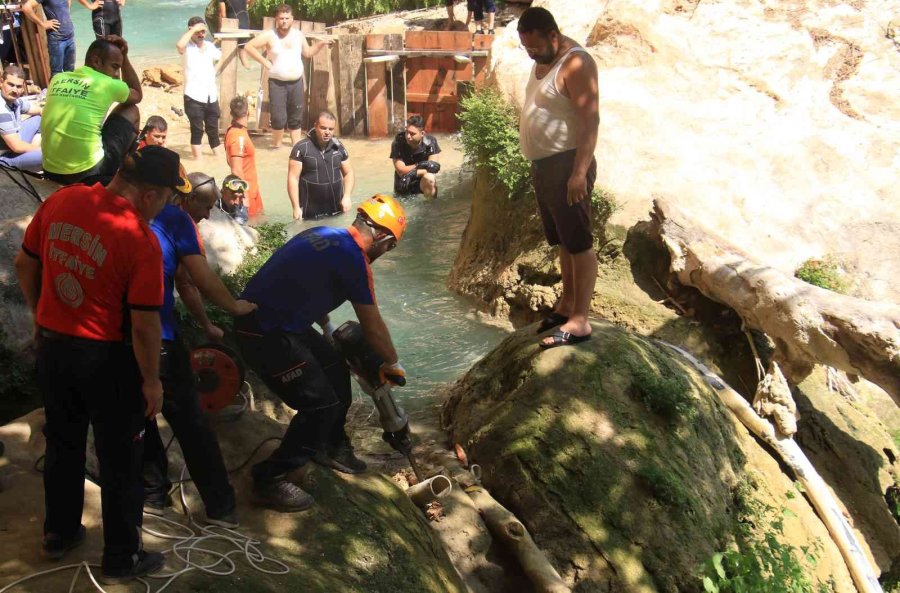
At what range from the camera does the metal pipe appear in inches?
207

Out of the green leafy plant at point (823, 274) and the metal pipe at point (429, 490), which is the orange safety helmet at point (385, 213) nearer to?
the metal pipe at point (429, 490)

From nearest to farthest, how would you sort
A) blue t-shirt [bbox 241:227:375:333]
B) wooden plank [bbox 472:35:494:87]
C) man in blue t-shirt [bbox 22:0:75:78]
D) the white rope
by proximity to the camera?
the white rope < blue t-shirt [bbox 241:227:375:333] < man in blue t-shirt [bbox 22:0:75:78] < wooden plank [bbox 472:35:494:87]

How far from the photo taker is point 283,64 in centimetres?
1408

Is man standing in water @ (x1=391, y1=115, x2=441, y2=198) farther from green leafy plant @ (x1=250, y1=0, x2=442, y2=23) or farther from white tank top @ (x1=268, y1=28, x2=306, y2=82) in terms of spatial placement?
Answer: green leafy plant @ (x1=250, y1=0, x2=442, y2=23)

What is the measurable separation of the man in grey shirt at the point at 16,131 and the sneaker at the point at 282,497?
410 centimetres

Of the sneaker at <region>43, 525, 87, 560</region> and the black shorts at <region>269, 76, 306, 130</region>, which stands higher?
the sneaker at <region>43, 525, 87, 560</region>

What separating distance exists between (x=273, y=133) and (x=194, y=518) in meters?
11.5

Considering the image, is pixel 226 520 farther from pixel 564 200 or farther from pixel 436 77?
pixel 436 77

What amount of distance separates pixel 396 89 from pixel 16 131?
9.52 meters

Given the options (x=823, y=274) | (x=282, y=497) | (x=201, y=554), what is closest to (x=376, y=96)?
(x=823, y=274)

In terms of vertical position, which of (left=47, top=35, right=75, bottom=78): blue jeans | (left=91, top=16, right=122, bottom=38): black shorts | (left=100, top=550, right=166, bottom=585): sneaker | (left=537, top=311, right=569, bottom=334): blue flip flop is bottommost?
(left=537, top=311, right=569, bottom=334): blue flip flop

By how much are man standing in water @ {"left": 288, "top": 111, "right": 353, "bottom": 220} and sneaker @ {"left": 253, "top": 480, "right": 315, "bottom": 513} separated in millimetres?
5929

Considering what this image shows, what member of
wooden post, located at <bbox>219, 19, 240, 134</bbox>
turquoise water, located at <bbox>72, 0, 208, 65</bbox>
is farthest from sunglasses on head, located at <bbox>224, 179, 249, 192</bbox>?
turquoise water, located at <bbox>72, 0, 208, 65</bbox>

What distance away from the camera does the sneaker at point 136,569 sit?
11.5 ft
